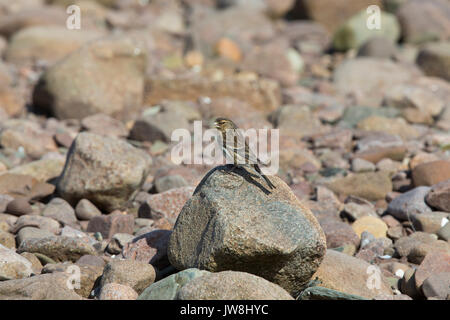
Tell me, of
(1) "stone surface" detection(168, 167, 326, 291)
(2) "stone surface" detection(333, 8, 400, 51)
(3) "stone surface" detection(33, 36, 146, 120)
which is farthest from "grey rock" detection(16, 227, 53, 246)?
(2) "stone surface" detection(333, 8, 400, 51)

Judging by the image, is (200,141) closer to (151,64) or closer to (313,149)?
(313,149)

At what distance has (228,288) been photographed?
16.5 feet

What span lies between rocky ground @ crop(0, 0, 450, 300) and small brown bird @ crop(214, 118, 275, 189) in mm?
155

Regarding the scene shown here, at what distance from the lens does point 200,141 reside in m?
11.5

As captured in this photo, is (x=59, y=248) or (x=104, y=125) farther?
(x=104, y=125)

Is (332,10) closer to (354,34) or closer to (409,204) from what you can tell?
(354,34)

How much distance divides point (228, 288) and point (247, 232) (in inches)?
22.2

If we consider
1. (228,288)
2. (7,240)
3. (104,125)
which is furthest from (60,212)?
(104,125)

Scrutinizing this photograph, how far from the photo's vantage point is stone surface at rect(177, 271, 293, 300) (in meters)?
5.03

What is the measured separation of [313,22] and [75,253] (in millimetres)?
19732

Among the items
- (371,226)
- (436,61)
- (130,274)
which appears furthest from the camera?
(436,61)

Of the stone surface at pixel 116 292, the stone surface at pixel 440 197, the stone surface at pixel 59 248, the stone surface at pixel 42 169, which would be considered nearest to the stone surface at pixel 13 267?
the stone surface at pixel 59 248

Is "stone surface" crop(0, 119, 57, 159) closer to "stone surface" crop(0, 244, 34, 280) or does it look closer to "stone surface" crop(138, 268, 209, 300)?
"stone surface" crop(0, 244, 34, 280)
